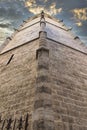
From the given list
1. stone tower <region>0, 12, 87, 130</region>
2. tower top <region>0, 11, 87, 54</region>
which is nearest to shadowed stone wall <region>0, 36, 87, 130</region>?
stone tower <region>0, 12, 87, 130</region>

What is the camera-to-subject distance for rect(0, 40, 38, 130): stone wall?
33.2 feet

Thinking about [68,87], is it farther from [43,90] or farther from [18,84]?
[18,84]

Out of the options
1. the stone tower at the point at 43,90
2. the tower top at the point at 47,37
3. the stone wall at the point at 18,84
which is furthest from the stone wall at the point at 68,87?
the tower top at the point at 47,37

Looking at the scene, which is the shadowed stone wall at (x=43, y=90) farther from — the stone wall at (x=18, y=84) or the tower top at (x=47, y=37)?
the tower top at (x=47, y=37)

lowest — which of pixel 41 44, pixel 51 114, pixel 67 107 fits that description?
pixel 51 114

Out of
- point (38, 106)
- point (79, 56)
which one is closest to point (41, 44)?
point (79, 56)

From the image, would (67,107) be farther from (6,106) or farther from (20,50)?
(20,50)

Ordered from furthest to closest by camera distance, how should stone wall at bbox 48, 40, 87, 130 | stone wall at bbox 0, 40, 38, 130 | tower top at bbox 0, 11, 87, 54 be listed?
tower top at bbox 0, 11, 87, 54, stone wall at bbox 0, 40, 38, 130, stone wall at bbox 48, 40, 87, 130

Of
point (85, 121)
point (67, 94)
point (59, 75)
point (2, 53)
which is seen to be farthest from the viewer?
point (2, 53)

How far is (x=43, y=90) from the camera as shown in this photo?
9867mm

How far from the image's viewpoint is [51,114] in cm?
914

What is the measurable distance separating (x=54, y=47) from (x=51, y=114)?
673cm

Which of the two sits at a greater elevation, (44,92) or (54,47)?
(54,47)

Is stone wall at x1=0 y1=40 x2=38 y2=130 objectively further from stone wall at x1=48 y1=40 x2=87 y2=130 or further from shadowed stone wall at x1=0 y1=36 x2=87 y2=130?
stone wall at x1=48 y1=40 x2=87 y2=130
